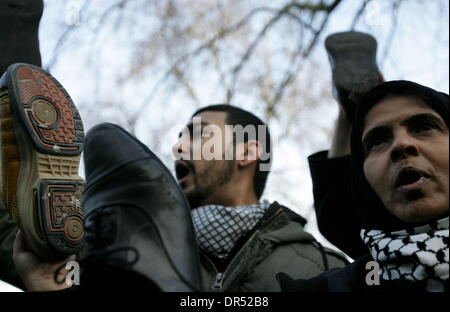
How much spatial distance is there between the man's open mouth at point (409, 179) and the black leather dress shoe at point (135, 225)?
545mm

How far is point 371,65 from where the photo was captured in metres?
1.81

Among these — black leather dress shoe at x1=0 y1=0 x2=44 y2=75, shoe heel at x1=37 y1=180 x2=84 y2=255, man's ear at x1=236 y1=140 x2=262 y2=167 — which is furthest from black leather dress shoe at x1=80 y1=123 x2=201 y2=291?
man's ear at x1=236 y1=140 x2=262 y2=167

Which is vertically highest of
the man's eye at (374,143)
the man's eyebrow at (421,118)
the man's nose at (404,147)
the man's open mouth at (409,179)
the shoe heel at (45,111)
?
the shoe heel at (45,111)

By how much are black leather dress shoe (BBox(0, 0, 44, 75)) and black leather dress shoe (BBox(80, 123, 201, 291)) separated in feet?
1.53

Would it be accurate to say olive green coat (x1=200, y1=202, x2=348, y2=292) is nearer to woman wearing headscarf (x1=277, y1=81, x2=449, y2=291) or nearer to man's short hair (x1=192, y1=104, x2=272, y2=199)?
woman wearing headscarf (x1=277, y1=81, x2=449, y2=291)

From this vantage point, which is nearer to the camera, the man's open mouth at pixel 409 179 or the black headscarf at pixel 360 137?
the man's open mouth at pixel 409 179

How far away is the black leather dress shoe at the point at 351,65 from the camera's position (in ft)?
5.71

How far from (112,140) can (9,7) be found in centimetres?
61

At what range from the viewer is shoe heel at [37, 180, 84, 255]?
1.49 m

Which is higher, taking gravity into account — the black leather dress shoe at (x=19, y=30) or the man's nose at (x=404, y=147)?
the black leather dress shoe at (x=19, y=30)

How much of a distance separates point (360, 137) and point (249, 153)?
1.01m

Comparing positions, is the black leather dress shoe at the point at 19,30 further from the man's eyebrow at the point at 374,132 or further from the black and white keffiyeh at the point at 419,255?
the black and white keffiyeh at the point at 419,255

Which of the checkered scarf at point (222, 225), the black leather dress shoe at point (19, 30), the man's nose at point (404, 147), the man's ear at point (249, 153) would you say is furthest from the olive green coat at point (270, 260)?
the black leather dress shoe at point (19, 30)
